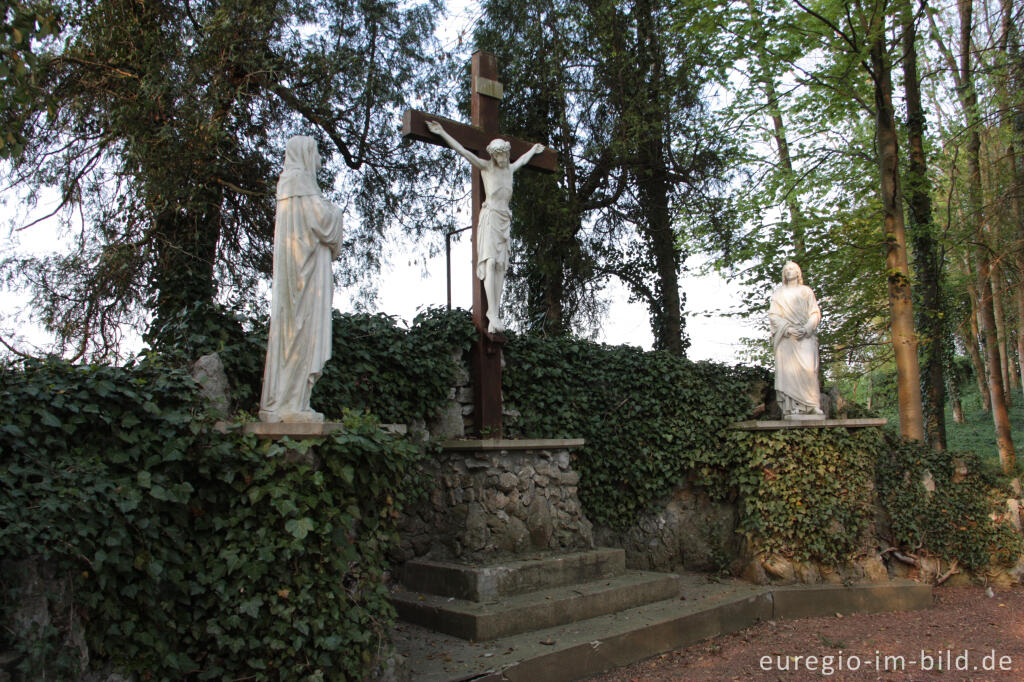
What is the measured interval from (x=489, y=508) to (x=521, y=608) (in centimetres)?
94

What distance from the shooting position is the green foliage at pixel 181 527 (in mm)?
3119

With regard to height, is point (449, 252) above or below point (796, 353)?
above

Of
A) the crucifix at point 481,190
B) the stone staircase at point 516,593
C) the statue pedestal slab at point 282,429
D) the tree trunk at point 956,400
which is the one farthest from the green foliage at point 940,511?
the tree trunk at point 956,400

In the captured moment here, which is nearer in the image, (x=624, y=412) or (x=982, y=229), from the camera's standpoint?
(x=624, y=412)

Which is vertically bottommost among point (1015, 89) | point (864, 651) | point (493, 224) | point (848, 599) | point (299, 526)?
point (864, 651)

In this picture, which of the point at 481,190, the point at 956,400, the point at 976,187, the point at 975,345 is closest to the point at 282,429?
the point at 481,190

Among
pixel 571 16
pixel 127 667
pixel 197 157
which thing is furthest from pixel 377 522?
pixel 571 16

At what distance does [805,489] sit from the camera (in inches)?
279

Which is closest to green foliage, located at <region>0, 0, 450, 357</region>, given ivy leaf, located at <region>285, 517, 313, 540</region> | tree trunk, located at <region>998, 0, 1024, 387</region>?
ivy leaf, located at <region>285, 517, 313, 540</region>

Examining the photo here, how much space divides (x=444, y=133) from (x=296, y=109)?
13.9ft

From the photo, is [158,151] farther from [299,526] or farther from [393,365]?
[299,526]

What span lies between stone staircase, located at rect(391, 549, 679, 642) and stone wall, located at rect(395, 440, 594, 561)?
167 mm

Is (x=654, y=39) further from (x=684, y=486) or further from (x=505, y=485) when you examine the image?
(x=505, y=485)

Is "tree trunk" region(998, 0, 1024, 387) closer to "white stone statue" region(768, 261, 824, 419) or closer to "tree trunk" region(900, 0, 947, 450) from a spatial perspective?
"tree trunk" region(900, 0, 947, 450)
